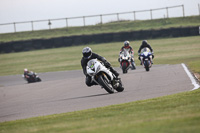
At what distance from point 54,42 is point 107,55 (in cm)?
678

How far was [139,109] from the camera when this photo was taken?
355 inches

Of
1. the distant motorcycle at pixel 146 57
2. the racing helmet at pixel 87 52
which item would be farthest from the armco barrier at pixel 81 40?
the racing helmet at pixel 87 52

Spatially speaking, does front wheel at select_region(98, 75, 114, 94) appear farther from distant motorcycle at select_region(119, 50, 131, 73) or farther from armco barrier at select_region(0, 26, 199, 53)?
armco barrier at select_region(0, 26, 199, 53)

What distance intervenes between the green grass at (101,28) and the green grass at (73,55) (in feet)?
17.6

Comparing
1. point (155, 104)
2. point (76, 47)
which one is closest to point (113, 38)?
point (76, 47)

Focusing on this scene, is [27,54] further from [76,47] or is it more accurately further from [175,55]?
[175,55]

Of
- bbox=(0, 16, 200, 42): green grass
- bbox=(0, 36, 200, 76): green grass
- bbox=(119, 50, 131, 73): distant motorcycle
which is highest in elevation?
bbox=(0, 16, 200, 42): green grass

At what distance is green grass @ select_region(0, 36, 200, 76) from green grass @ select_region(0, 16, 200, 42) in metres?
5.36

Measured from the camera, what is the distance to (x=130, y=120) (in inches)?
299

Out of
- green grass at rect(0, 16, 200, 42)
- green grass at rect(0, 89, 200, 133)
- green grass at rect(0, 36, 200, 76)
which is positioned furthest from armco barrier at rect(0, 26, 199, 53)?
green grass at rect(0, 89, 200, 133)

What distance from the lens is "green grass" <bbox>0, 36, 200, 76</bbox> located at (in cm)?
3659

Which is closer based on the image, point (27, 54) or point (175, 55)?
point (175, 55)

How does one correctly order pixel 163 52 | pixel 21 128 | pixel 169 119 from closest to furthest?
pixel 169 119
pixel 21 128
pixel 163 52

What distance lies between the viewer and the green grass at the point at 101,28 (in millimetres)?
49688
